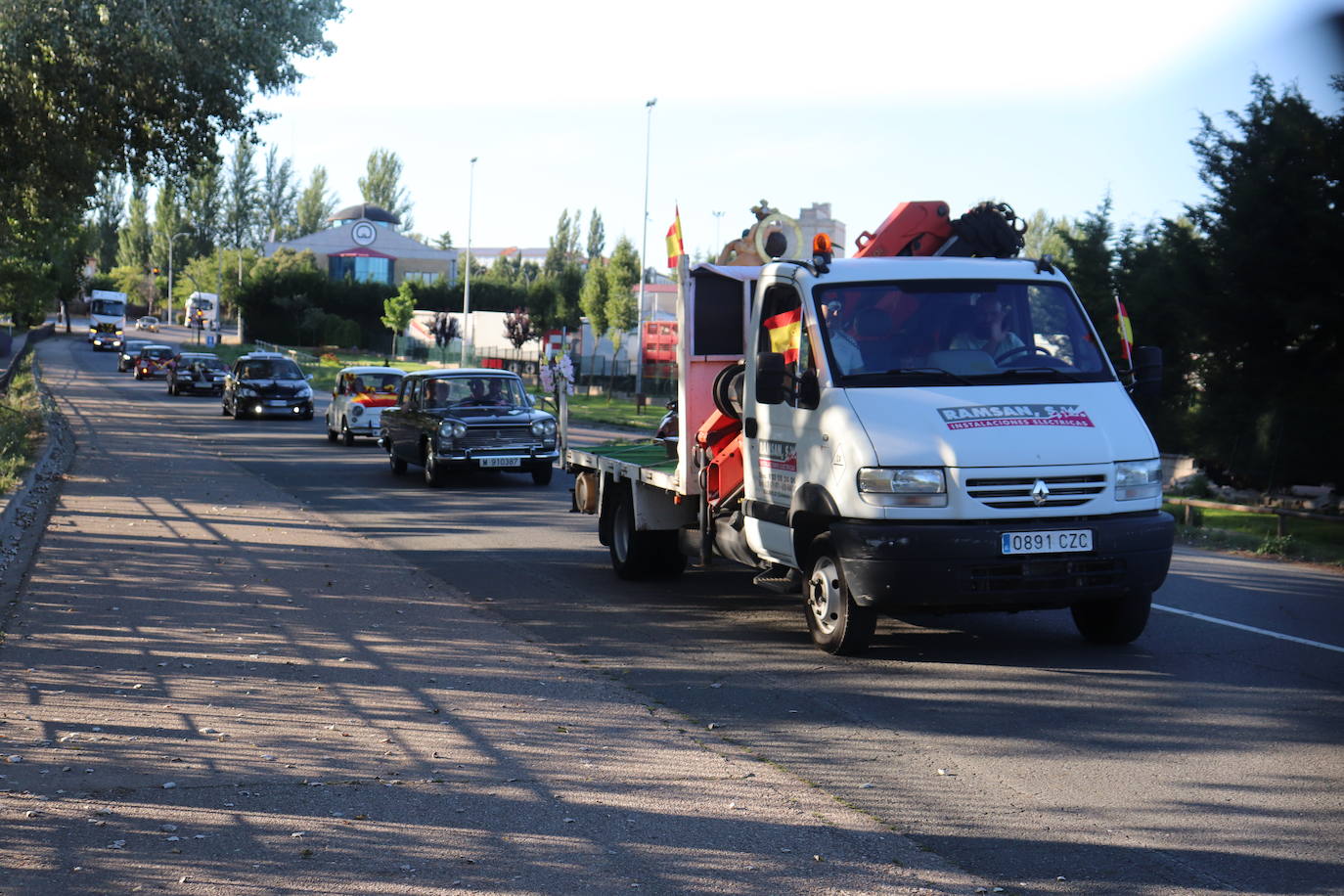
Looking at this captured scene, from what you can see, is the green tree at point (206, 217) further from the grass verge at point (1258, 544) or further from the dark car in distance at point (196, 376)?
the grass verge at point (1258, 544)

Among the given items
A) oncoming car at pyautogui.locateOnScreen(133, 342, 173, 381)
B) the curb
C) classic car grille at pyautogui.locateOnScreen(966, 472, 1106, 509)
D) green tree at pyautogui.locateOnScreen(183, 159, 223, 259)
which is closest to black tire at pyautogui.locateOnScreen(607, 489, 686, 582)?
classic car grille at pyautogui.locateOnScreen(966, 472, 1106, 509)

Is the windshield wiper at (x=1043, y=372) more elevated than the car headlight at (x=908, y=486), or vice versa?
the windshield wiper at (x=1043, y=372)

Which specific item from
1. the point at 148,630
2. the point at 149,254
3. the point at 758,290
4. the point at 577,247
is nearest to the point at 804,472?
the point at 758,290

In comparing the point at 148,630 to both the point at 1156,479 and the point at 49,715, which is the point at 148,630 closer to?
the point at 49,715

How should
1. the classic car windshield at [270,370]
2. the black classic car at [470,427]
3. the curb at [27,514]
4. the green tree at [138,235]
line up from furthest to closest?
the green tree at [138,235], the classic car windshield at [270,370], the black classic car at [470,427], the curb at [27,514]

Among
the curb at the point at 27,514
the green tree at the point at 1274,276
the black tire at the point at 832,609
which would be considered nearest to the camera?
the black tire at the point at 832,609

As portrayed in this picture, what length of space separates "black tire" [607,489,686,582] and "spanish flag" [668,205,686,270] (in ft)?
6.91

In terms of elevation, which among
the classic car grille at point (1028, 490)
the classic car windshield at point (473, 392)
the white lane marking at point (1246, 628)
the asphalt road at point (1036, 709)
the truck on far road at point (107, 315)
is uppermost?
the truck on far road at point (107, 315)

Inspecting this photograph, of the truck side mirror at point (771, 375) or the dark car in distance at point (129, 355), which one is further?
the dark car in distance at point (129, 355)

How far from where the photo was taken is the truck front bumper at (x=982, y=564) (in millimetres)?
7902

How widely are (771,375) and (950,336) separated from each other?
1.14 metres

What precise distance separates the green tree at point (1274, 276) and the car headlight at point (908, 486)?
1166cm

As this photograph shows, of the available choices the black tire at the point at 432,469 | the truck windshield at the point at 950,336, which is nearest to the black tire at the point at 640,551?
the truck windshield at the point at 950,336

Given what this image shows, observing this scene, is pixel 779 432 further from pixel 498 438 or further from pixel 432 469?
pixel 432 469
